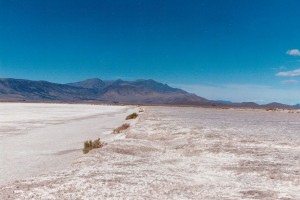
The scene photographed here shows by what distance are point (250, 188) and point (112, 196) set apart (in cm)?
401

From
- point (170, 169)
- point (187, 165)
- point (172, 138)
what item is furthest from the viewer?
point (172, 138)

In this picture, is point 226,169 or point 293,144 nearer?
point 226,169

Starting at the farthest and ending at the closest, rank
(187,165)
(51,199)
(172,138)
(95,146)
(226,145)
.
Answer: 1. (172,138)
2. (226,145)
3. (95,146)
4. (187,165)
5. (51,199)

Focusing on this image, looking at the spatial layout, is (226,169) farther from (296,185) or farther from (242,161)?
(296,185)

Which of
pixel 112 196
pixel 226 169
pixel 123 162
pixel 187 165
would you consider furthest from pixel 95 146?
pixel 112 196

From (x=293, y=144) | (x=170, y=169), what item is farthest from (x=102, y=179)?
(x=293, y=144)

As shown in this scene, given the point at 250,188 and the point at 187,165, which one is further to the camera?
the point at 187,165

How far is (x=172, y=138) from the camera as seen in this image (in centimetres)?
2630

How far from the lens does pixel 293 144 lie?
2270 cm

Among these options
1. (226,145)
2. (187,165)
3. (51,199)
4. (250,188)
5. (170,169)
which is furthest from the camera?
(226,145)

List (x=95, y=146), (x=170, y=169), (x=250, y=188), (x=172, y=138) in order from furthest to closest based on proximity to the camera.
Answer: (x=172, y=138), (x=95, y=146), (x=170, y=169), (x=250, y=188)

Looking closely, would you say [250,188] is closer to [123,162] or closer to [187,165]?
[187,165]

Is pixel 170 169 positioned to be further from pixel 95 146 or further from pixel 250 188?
pixel 95 146

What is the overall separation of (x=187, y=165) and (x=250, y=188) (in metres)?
4.18
